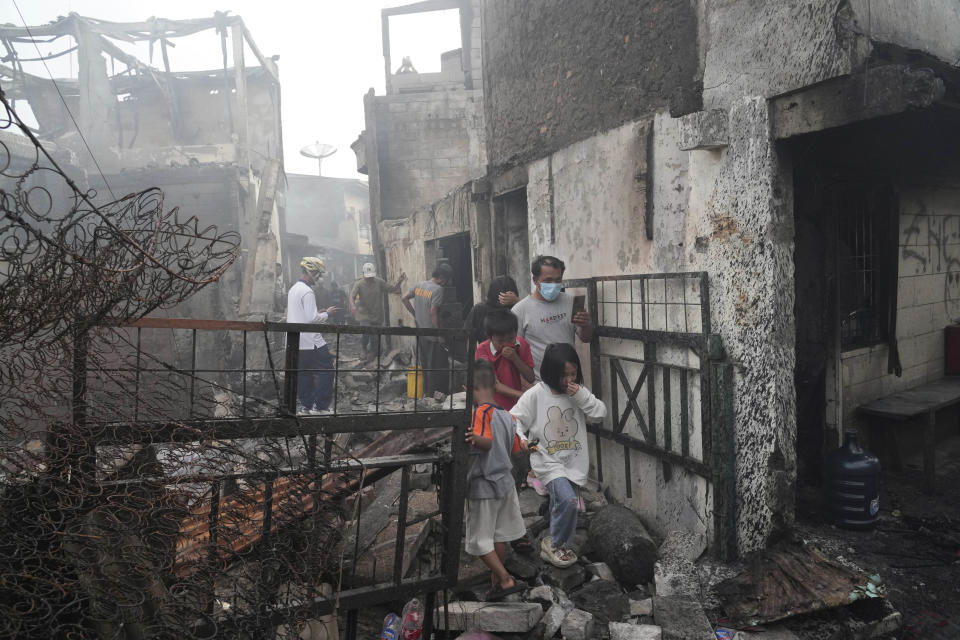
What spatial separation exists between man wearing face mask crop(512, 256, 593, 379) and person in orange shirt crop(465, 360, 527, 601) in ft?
4.13

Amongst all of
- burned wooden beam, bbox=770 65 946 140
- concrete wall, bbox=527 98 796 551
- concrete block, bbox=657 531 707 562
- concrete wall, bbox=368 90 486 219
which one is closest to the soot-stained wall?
concrete wall, bbox=527 98 796 551

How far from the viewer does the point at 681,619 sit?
3.15m

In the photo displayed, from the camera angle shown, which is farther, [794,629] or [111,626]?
[794,629]

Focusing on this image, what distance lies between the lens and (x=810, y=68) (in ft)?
→ 10.6

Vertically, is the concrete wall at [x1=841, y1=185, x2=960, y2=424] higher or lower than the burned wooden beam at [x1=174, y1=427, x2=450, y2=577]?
higher

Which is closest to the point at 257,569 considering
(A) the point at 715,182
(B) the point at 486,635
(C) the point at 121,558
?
(C) the point at 121,558

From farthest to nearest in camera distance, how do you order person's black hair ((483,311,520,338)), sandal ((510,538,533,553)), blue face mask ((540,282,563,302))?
blue face mask ((540,282,563,302)) < person's black hair ((483,311,520,338)) < sandal ((510,538,533,553))

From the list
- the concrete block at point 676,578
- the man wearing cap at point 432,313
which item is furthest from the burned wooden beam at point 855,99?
the man wearing cap at point 432,313

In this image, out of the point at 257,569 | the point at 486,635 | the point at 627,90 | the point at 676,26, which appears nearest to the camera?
the point at 257,569

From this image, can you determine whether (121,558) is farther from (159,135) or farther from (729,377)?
(159,135)

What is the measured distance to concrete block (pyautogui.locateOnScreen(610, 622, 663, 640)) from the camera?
3.01 metres

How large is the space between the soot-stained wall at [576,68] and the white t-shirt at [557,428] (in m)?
1.98

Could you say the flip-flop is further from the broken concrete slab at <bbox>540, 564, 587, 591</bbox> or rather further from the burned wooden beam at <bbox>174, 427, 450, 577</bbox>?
the burned wooden beam at <bbox>174, 427, 450, 577</bbox>

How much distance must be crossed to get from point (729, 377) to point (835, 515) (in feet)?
4.79
